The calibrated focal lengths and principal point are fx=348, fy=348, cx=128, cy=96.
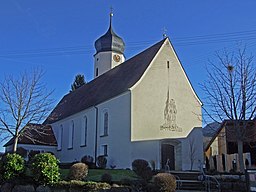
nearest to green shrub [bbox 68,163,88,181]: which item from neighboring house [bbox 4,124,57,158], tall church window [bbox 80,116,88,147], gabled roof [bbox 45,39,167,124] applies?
gabled roof [bbox 45,39,167,124]

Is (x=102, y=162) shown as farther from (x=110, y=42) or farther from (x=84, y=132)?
(x=110, y=42)

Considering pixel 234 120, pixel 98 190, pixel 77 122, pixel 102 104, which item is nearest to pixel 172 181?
pixel 98 190

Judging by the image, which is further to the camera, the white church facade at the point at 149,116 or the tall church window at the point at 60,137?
the tall church window at the point at 60,137

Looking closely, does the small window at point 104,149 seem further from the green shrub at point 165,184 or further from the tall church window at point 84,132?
the green shrub at point 165,184

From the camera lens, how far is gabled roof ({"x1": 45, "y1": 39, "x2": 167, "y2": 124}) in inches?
Answer: 1203

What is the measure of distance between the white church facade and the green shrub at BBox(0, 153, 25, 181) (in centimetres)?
939

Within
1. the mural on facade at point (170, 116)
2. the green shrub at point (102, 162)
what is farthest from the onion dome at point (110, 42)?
the green shrub at point (102, 162)

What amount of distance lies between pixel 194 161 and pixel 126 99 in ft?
26.0

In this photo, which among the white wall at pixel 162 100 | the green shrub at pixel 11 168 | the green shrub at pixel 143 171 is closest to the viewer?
the green shrub at pixel 143 171

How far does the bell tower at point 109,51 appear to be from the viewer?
4719cm

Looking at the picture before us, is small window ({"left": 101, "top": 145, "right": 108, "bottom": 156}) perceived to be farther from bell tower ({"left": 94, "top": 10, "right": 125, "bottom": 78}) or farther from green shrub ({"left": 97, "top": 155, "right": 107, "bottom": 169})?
bell tower ({"left": 94, "top": 10, "right": 125, "bottom": 78})

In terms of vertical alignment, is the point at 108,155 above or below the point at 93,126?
below

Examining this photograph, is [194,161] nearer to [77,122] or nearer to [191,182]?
[191,182]

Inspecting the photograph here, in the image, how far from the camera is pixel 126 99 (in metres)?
28.6
